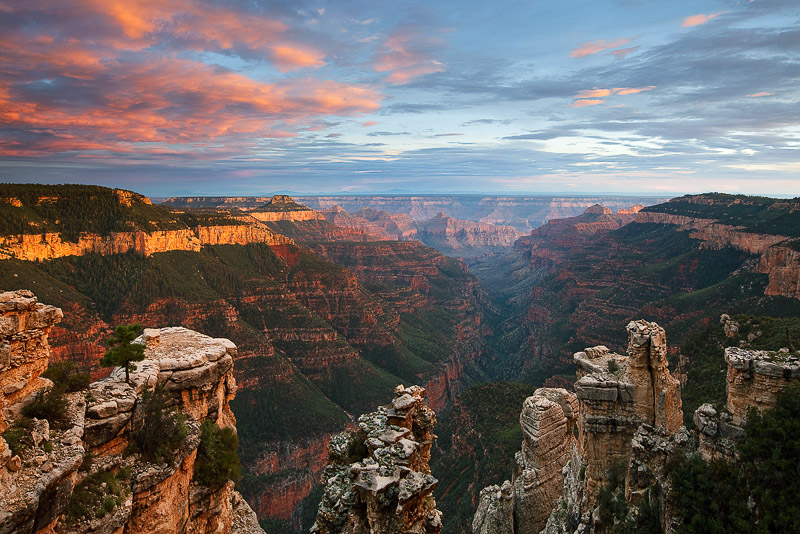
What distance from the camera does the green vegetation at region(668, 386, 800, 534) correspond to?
14906 mm

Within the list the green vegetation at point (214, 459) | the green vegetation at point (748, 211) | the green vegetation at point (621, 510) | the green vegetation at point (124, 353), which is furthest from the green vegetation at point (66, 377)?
the green vegetation at point (748, 211)

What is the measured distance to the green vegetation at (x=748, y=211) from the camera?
352 ft

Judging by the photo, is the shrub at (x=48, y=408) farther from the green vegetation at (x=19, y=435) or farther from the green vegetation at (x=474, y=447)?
the green vegetation at (x=474, y=447)

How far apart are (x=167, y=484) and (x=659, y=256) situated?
16844cm

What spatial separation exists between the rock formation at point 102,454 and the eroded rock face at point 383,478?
591cm

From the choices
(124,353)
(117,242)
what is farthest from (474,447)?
(117,242)

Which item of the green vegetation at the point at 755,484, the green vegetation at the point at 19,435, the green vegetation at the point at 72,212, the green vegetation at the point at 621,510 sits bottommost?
the green vegetation at the point at 621,510

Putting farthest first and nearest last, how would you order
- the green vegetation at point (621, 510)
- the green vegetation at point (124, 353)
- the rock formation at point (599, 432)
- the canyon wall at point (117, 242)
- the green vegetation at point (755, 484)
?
the canyon wall at point (117, 242)
the rock formation at point (599, 432)
the green vegetation at point (124, 353)
the green vegetation at point (621, 510)
the green vegetation at point (755, 484)

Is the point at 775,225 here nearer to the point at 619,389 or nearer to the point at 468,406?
the point at 468,406

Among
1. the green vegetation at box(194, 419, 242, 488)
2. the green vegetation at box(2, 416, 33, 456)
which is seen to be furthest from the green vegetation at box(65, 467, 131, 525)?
the green vegetation at box(194, 419, 242, 488)

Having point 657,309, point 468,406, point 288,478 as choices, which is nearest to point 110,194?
point 288,478

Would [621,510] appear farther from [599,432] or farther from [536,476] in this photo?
[536,476]

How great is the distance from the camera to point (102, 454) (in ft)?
52.4

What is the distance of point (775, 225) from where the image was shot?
109 metres
